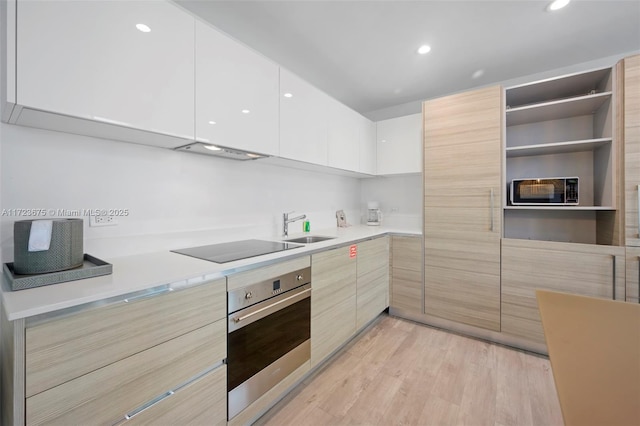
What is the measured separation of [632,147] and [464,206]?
1077 millimetres

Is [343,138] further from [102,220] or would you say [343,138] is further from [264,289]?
[102,220]

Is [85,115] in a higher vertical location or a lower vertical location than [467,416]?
higher

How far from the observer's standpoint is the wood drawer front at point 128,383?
2.61ft

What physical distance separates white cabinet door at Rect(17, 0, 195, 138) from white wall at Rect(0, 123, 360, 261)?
39 cm

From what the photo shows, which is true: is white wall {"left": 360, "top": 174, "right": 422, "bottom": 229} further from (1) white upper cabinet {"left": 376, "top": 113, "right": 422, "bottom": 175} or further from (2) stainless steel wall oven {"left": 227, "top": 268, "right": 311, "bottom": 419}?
(2) stainless steel wall oven {"left": 227, "top": 268, "right": 311, "bottom": 419}

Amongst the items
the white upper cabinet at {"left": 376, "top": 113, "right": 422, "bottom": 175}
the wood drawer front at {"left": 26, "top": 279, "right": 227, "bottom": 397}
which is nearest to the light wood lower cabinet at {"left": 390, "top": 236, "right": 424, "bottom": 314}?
the white upper cabinet at {"left": 376, "top": 113, "right": 422, "bottom": 175}

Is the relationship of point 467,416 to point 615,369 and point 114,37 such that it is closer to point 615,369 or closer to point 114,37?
point 615,369

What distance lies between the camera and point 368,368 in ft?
6.31

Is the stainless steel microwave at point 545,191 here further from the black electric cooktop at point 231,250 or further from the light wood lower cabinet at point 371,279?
the black electric cooktop at point 231,250

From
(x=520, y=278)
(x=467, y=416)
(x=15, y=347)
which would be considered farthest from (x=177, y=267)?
(x=520, y=278)

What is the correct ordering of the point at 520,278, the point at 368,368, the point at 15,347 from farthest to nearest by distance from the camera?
the point at 520,278, the point at 368,368, the point at 15,347

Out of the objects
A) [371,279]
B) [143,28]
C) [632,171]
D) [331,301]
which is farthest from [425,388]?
[143,28]

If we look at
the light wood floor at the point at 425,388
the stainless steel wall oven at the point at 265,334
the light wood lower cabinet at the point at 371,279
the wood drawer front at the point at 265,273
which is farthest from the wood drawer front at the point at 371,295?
the wood drawer front at the point at 265,273

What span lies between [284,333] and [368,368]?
80 cm
